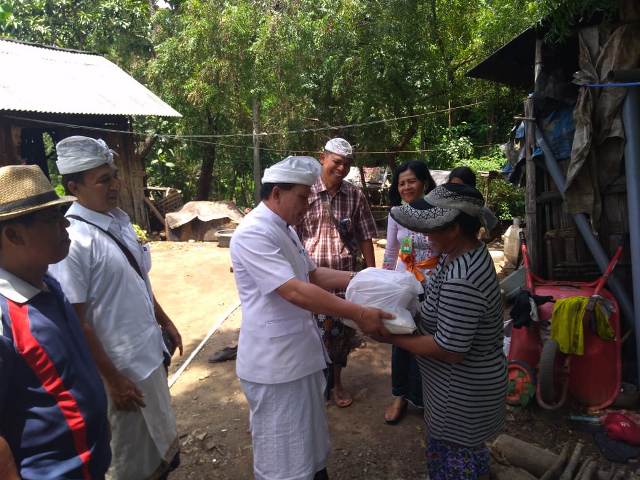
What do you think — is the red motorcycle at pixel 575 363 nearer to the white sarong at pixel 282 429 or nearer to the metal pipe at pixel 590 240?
the metal pipe at pixel 590 240

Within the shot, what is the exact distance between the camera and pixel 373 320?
2033 mm

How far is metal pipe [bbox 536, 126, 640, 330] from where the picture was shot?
3.72 metres

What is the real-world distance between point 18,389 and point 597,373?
141 inches

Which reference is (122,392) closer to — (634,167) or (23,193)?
(23,193)

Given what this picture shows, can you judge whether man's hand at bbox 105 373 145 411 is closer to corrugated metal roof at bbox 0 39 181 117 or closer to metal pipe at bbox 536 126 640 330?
metal pipe at bbox 536 126 640 330

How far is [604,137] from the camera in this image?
3.66m

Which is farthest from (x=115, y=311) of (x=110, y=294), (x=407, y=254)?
(x=407, y=254)

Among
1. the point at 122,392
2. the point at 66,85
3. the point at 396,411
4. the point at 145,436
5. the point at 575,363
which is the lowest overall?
the point at 396,411

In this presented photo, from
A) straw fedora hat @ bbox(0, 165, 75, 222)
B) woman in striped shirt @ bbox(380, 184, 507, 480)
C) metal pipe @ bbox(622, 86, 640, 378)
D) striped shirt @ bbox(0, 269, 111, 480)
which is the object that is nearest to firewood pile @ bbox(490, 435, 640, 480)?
woman in striped shirt @ bbox(380, 184, 507, 480)

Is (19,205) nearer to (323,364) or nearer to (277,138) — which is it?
(323,364)

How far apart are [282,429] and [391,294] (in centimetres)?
86

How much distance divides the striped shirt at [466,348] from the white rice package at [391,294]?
8 cm

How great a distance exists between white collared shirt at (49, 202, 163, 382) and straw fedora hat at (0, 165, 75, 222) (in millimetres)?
533

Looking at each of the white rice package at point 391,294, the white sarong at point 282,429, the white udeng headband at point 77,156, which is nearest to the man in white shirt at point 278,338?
the white sarong at point 282,429
